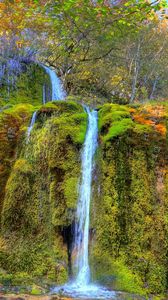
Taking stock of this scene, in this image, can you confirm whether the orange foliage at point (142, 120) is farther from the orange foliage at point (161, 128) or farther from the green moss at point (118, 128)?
the green moss at point (118, 128)

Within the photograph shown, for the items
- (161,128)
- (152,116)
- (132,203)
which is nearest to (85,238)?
(132,203)

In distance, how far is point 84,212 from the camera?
18.1 ft

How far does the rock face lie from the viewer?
16.9ft

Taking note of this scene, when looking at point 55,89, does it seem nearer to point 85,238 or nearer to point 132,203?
point 132,203

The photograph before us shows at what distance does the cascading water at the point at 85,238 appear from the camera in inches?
183

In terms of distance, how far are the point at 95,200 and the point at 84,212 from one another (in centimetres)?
31

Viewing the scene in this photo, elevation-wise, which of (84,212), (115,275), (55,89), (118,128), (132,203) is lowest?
(115,275)

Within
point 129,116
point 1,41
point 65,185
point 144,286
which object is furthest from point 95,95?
point 144,286

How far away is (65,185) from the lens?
571 cm

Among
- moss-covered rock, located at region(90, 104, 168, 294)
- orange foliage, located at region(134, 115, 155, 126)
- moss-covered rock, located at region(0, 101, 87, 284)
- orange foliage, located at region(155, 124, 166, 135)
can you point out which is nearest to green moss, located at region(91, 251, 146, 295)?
moss-covered rock, located at region(90, 104, 168, 294)

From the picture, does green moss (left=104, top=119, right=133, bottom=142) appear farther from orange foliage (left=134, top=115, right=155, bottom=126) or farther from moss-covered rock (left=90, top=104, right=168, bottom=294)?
orange foliage (left=134, top=115, right=155, bottom=126)

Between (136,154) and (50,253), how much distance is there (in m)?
2.46

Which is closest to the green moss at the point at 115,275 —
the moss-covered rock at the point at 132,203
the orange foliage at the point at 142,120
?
the moss-covered rock at the point at 132,203

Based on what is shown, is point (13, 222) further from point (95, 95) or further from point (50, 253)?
point (95, 95)
